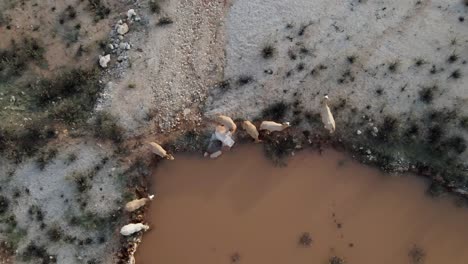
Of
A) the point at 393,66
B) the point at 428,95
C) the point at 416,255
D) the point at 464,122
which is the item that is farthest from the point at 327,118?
the point at 416,255

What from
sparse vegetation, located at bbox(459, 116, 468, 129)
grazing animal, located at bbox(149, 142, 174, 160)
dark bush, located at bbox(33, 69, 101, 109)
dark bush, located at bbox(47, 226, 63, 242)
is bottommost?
dark bush, located at bbox(47, 226, 63, 242)

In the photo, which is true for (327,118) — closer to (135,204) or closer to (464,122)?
(464,122)

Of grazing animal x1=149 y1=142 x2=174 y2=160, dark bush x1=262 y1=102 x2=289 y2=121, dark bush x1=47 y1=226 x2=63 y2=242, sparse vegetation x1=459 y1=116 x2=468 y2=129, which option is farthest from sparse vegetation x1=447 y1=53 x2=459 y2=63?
dark bush x1=47 y1=226 x2=63 y2=242

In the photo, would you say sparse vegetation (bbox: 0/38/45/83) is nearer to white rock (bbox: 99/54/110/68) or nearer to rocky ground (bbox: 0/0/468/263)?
rocky ground (bbox: 0/0/468/263)

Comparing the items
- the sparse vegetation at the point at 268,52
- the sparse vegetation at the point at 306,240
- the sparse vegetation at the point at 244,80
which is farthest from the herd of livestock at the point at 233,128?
the sparse vegetation at the point at 306,240

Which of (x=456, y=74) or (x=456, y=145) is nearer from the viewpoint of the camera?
(x=456, y=145)

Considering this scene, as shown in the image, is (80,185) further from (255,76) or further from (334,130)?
(334,130)
